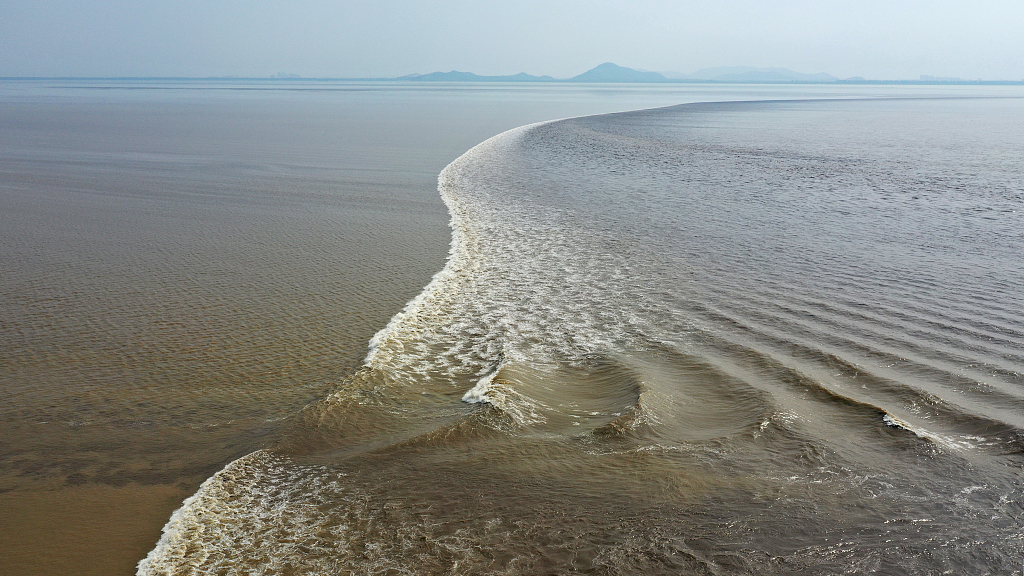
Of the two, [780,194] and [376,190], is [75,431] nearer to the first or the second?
[376,190]

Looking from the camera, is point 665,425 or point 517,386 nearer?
point 665,425

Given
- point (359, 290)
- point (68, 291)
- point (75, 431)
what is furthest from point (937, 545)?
point (68, 291)

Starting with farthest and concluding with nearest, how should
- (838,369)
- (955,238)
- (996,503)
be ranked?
1. (955,238)
2. (838,369)
3. (996,503)
